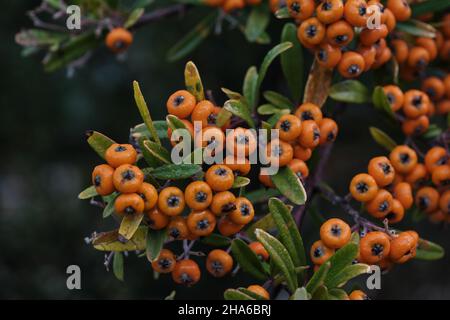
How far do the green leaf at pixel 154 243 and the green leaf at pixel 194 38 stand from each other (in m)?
1.03

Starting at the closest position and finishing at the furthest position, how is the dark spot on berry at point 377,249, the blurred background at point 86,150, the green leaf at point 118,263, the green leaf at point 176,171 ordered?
the green leaf at point 176,171 → the dark spot on berry at point 377,249 → the green leaf at point 118,263 → the blurred background at point 86,150

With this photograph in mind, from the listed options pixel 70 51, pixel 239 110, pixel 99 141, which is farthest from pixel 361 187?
pixel 70 51

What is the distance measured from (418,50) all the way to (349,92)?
290mm

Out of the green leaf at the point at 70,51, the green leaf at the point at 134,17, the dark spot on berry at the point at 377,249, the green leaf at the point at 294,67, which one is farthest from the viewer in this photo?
the green leaf at the point at 70,51

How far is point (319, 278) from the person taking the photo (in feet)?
5.22

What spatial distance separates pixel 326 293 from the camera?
1.56 meters

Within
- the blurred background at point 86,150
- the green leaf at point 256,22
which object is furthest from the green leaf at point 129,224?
the blurred background at point 86,150

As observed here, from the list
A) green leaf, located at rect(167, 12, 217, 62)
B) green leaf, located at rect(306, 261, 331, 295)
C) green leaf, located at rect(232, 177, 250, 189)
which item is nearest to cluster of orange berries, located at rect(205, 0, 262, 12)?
green leaf, located at rect(167, 12, 217, 62)

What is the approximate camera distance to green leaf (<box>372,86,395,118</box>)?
2.02 meters

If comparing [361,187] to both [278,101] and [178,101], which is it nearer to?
[278,101]

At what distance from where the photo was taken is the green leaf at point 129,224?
1.61m

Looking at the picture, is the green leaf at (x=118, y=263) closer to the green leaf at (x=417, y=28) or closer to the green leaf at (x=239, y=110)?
the green leaf at (x=239, y=110)

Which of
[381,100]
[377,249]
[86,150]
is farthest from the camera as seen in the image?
[86,150]

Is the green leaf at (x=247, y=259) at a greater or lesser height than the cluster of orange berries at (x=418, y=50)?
lesser
